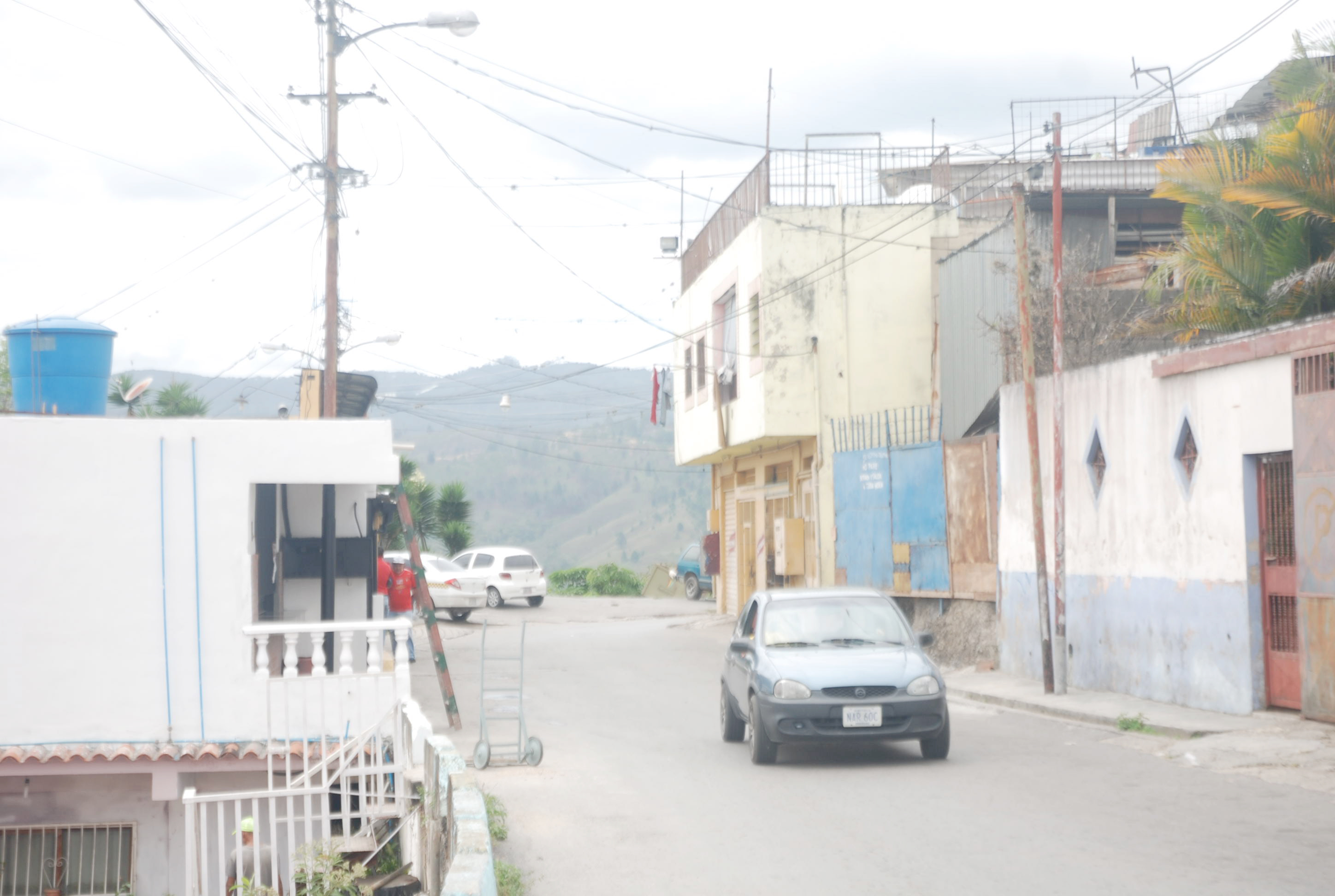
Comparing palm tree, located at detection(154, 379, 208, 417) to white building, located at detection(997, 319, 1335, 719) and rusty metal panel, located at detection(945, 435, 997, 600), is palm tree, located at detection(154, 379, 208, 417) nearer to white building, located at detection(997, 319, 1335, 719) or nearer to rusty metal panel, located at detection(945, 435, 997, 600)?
rusty metal panel, located at detection(945, 435, 997, 600)

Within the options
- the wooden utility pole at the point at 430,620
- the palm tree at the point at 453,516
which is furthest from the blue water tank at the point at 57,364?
the palm tree at the point at 453,516

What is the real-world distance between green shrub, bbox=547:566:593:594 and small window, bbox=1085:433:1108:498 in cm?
3631

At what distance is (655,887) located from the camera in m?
7.30

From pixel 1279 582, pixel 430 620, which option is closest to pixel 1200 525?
pixel 1279 582

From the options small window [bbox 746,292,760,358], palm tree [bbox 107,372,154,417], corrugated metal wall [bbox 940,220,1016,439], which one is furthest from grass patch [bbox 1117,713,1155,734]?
palm tree [bbox 107,372,154,417]

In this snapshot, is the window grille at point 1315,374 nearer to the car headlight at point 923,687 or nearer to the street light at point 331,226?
the car headlight at point 923,687

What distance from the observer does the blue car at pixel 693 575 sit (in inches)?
1725

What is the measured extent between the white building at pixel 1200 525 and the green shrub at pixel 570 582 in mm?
35238

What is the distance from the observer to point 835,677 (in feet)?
37.6

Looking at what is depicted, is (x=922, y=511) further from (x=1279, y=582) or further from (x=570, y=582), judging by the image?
(x=570, y=582)

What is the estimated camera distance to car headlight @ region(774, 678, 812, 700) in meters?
11.4

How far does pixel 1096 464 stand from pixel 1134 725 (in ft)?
13.6

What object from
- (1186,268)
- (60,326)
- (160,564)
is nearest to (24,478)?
(160,564)

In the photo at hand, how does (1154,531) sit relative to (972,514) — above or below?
below
